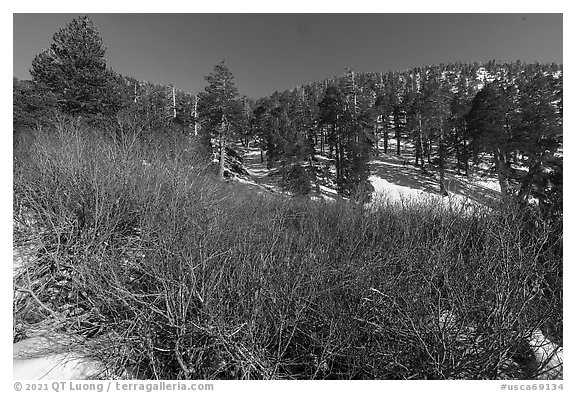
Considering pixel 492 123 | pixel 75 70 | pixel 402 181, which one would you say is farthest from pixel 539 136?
pixel 75 70

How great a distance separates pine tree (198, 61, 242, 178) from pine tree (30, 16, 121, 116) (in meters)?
10.2

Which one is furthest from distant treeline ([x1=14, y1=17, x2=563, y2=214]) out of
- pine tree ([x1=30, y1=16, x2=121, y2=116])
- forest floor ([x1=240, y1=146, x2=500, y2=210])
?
forest floor ([x1=240, y1=146, x2=500, y2=210])

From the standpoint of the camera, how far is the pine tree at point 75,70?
1406cm

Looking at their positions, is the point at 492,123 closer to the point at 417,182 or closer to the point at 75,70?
the point at 417,182

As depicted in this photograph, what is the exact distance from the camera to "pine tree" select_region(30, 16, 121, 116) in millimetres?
14062

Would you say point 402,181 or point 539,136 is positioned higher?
point 539,136

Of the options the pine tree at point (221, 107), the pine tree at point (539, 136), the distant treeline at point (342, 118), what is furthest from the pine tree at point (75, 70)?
the pine tree at point (539, 136)

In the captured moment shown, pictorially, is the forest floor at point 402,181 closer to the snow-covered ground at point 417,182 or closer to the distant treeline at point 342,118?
the snow-covered ground at point 417,182

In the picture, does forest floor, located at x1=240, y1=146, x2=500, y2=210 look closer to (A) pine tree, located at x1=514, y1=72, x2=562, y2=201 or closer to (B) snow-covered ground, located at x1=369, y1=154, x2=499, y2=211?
(B) snow-covered ground, located at x1=369, y1=154, x2=499, y2=211

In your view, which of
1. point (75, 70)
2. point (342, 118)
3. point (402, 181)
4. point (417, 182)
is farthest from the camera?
point (342, 118)

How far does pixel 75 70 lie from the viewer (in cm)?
1424

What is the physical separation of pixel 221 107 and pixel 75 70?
11.5m

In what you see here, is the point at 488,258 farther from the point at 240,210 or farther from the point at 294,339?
the point at 240,210

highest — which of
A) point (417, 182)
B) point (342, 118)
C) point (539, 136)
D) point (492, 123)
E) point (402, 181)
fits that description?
point (342, 118)
